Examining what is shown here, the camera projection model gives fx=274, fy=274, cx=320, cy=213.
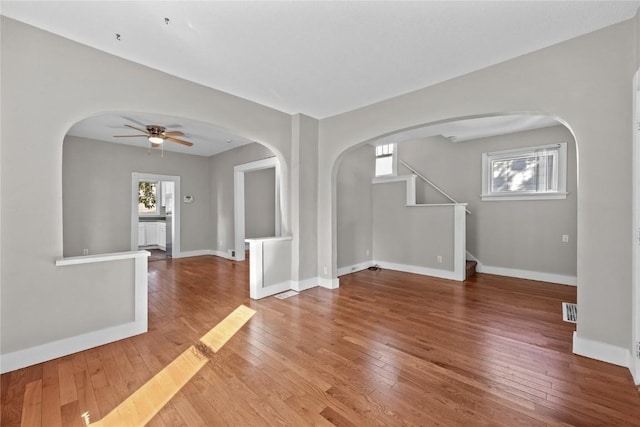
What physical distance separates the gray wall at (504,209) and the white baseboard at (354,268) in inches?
74.2

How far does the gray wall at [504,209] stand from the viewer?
15.0 feet

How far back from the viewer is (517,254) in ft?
16.5

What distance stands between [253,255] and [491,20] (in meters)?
3.50

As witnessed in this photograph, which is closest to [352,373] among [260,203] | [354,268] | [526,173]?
[354,268]

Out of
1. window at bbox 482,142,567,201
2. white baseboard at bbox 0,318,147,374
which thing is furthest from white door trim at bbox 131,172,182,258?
window at bbox 482,142,567,201

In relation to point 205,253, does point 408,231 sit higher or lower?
higher

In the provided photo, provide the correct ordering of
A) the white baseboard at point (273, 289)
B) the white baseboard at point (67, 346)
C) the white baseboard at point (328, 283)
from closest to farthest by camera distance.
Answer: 1. the white baseboard at point (67, 346)
2. the white baseboard at point (273, 289)
3. the white baseboard at point (328, 283)

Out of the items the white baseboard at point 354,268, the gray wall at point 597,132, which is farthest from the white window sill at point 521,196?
the gray wall at point 597,132

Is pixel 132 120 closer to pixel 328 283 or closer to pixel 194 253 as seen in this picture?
pixel 194 253

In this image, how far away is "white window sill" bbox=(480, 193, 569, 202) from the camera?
464 cm

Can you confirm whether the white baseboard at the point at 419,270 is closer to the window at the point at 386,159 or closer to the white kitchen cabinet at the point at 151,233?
the window at the point at 386,159

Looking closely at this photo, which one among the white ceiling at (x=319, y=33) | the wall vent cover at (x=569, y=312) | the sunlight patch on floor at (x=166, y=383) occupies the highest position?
the white ceiling at (x=319, y=33)

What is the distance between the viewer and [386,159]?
21.7ft

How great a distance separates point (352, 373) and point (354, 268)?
3468 millimetres
